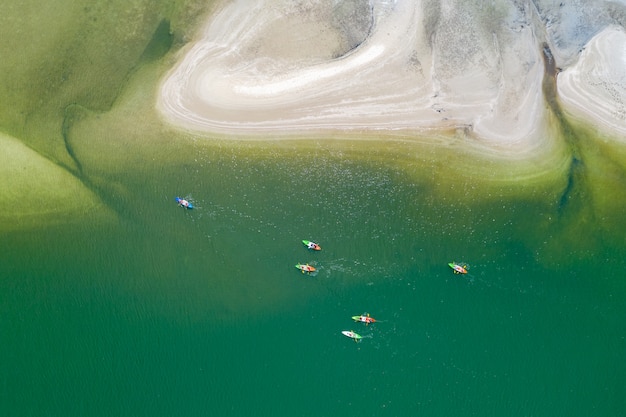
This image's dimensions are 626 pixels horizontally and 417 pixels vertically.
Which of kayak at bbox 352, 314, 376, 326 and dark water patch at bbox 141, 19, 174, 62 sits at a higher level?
dark water patch at bbox 141, 19, 174, 62

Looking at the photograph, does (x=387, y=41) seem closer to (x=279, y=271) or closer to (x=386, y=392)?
(x=279, y=271)

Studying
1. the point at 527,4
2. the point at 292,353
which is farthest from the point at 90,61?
the point at 527,4

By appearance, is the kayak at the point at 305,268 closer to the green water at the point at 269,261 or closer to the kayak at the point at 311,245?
the green water at the point at 269,261

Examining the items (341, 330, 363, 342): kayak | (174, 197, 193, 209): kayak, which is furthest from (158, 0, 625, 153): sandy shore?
(341, 330, 363, 342): kayak

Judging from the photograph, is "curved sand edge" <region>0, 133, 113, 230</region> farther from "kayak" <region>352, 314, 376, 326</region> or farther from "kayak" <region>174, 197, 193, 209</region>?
"kayak" <region>352, 314, 376, 326</region>

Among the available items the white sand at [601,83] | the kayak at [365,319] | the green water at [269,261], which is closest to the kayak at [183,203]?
the green water at [269,261]

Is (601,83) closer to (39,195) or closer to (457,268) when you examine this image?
(457,268)
